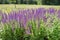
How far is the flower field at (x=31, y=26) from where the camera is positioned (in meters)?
2.67

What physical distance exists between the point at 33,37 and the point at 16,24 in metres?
0.33

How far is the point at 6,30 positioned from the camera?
2932 millimetres

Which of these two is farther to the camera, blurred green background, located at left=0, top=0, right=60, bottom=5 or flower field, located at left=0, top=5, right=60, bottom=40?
A: blurred green background, located at left=0, top=0, right=60, bottom=5

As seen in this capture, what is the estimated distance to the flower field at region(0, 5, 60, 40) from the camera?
2.67m

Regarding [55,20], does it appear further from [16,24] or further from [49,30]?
[16,24]

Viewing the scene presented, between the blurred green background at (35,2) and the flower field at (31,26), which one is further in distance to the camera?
the blurred green background at (35,2)

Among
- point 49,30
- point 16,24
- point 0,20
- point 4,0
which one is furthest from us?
point 4,0

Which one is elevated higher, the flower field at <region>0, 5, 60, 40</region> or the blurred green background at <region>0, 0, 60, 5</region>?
the flower field at <region>0, 5, 60, 40</region>

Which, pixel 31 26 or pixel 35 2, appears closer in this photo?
pixel 31 26

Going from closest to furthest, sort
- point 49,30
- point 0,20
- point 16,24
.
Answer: point 49,30, point 16,24, point 0,20

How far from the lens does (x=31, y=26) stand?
2.75 meters

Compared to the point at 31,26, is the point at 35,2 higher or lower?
lower

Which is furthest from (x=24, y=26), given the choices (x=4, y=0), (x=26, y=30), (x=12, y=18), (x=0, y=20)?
(x=4, y=0)

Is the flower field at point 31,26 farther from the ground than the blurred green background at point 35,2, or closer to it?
farther from the ground
